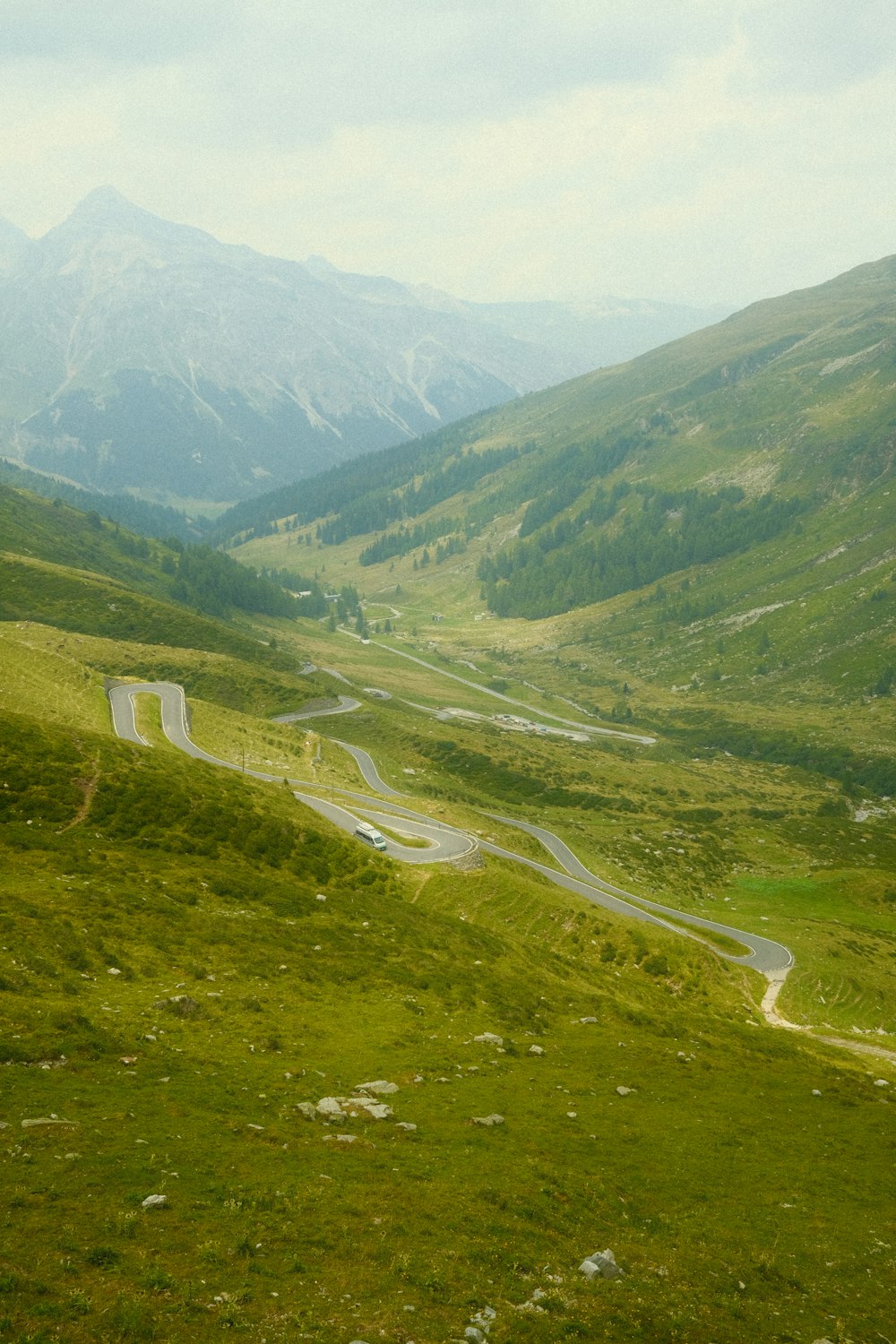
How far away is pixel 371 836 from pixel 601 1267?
1808 inches

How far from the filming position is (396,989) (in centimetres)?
3481

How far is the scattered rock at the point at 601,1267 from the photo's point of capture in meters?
17.4

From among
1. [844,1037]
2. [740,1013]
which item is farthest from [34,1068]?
[844,1037]

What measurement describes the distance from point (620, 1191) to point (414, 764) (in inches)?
4310

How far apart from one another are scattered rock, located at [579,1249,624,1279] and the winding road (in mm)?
42414

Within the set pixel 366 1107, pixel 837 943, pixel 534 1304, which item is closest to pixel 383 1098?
pixel 366 1107

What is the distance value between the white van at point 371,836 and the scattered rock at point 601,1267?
4465cm

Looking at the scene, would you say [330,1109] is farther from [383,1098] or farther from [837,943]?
[837,943]

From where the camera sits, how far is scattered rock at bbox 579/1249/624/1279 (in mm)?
17438

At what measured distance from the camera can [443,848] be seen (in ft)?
213

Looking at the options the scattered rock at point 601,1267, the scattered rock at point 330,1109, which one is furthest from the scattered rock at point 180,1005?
the scattered rock at point 601,1267

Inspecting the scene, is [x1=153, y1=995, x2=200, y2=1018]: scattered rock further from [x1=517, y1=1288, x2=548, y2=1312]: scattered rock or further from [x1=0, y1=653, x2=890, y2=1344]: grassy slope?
[x1=517, y1=1288, x2=548, y2=1312]: scattered rock

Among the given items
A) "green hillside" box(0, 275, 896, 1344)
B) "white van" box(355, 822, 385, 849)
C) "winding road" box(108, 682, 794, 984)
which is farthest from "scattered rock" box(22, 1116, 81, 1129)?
"white van" box(355, 822, 385, 849)

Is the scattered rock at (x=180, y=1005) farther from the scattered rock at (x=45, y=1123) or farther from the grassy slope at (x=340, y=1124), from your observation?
the scattered rock at (x=45, y=1123)
